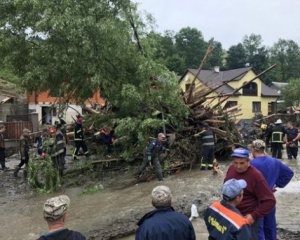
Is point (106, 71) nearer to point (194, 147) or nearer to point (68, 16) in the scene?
point (68, 16)

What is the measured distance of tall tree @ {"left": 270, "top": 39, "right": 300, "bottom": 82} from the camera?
99500mm

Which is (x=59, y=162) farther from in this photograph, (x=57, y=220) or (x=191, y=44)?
(x=191, y=44)

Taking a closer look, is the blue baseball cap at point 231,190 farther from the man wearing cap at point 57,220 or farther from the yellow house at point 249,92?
the yellow house at point 249,92

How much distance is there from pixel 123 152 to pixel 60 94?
9.81ft

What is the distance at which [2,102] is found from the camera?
29.1m

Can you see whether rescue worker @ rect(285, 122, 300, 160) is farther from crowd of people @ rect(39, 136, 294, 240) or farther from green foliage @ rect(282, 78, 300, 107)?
green foliage @ rect(282, 78, 300, 107)

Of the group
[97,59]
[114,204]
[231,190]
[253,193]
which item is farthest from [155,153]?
[231,190]

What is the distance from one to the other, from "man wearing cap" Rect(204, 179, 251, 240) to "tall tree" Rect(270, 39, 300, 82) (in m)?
93.9

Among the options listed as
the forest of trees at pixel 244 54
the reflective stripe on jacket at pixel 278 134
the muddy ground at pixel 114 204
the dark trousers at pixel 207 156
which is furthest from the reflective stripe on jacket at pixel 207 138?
the forest of trees at pixel 244 54

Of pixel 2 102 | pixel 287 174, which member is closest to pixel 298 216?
pixel 287 174

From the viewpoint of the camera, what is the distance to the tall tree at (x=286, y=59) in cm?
9950

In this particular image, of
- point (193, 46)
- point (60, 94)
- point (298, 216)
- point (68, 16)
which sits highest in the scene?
point (193, 46)

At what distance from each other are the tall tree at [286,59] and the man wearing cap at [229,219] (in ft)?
308

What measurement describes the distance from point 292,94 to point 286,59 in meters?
52.0
